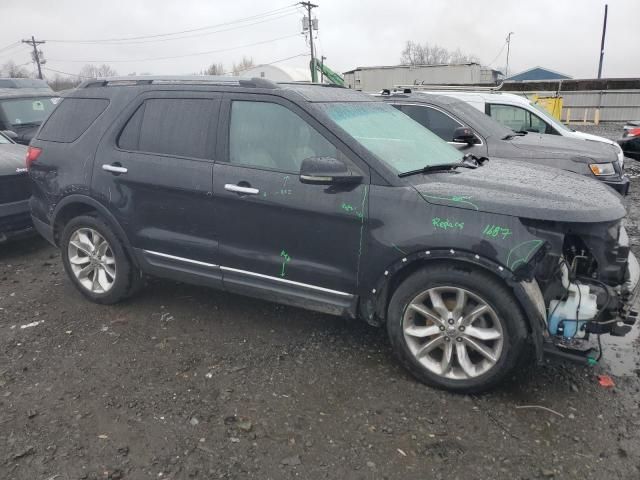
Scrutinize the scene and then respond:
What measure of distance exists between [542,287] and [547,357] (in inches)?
15.8

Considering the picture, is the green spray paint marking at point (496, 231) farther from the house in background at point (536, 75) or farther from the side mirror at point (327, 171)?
the house in background at point (536, 75)

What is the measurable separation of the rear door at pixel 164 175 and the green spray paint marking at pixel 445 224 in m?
1.62

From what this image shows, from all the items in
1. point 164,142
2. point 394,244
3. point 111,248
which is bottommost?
point 111,248

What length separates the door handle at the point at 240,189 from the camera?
3.54 m

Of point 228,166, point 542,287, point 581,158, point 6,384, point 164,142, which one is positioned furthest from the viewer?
point 581,158

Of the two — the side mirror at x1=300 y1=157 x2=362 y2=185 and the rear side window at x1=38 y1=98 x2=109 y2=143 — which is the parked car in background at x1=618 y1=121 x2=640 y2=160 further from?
the rear side window at x1=38 y1=98 x2=109 y2=143

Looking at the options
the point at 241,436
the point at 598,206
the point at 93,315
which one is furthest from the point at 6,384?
the point at 598,206

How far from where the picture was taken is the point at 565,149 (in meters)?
6.86

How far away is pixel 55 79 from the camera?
82.2m

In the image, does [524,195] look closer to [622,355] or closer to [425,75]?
[622,355]

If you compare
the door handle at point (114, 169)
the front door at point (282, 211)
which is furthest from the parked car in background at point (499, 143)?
the door handle at point (114, 169)

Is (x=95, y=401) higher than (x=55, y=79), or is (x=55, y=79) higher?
(x=55, y=79)

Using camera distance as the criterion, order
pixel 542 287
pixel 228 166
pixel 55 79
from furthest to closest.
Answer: pixel 55 79 → pixel 228 166 → pixel 542 287

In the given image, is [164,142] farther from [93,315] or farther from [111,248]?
[93,315]
